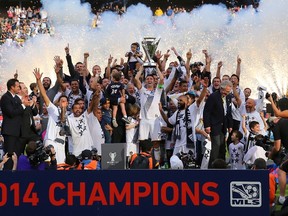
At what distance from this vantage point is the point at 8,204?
8609 millimetres

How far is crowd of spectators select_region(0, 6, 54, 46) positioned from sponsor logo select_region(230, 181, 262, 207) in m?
23.3

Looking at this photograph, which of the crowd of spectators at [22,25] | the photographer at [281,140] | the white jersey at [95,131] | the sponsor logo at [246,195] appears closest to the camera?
the sponsor logo at [246,195]

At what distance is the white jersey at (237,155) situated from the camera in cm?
1391

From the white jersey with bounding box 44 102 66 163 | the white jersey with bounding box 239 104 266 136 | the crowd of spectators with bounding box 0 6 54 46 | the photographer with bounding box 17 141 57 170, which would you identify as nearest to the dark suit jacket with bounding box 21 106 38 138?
the white jersey with bounding box 44 102 66 163

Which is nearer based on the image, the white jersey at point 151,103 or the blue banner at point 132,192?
the blue banner at point 132,192

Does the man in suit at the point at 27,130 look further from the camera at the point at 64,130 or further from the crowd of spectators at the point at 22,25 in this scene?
the crowd of spectators at the point at 22,25

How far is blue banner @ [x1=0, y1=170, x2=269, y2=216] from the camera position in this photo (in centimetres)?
847

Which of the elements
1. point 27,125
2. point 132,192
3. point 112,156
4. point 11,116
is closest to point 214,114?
point 27,125

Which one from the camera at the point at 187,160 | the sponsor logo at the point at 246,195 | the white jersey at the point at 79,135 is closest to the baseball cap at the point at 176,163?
the camera at the point at 187,160

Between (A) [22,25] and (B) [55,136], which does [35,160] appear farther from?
(A) [22,25]

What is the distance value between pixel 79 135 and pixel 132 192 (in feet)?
18.4

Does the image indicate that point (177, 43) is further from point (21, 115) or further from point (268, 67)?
point (21, 115)

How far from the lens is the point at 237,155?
14.0 m

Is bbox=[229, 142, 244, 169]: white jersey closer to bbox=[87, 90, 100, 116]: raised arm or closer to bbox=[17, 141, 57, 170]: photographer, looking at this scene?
bbox=[87, 90, 100, 116]: raised arm
